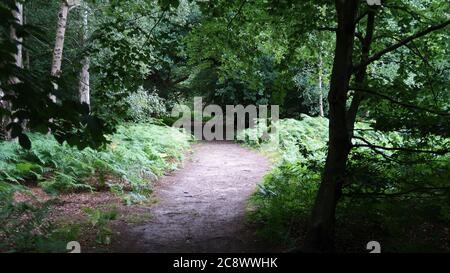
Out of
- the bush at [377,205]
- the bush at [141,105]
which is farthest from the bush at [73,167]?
the bush at [141,105]

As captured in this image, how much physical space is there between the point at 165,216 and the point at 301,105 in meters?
16.8

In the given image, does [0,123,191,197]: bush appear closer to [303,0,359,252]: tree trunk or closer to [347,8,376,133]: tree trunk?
[303,0,359,252]: tree trunk

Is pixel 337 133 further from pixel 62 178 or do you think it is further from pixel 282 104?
pixel 62 178

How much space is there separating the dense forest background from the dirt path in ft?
1.31

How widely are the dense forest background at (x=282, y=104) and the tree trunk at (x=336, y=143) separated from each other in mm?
13

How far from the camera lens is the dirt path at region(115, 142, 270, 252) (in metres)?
6.10

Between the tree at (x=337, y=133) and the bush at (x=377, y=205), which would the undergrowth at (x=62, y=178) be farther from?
the tree at (x=337, y=133)

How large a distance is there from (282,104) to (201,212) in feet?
8.52

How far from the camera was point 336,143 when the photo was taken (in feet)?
16.6

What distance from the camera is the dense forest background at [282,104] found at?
3.49 m

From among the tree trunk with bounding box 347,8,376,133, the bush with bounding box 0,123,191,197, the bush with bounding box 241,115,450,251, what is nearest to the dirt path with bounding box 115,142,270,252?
the bush with bounding box 241,115,450,251

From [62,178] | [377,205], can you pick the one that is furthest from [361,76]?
[62,178]

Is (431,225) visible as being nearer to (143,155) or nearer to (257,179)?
(257,179)
